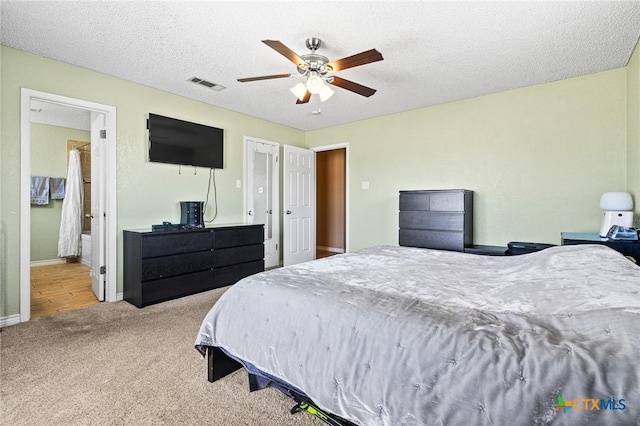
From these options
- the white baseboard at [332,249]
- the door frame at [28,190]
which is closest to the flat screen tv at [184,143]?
the door frame at [28,190]

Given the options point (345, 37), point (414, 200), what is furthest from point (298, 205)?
point (345, 37)

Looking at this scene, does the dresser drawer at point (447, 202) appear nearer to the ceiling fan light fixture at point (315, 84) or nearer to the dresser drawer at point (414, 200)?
the dresser drawer at point (414, 200)

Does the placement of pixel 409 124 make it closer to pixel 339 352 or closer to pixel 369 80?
pixel 369 80

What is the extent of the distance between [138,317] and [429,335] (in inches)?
113

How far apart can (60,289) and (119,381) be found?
2.83m

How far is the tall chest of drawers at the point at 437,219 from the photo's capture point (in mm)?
3734

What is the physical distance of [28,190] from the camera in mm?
2861

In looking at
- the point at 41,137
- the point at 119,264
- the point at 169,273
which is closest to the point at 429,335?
the point at 169,273

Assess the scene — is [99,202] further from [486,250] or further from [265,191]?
[486,250]

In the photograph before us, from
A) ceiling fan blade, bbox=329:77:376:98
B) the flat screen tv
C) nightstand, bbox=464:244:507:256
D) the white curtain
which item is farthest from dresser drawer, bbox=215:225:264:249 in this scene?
the white curtain

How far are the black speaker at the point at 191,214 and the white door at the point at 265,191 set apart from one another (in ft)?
3.06

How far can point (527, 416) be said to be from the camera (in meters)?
0.85

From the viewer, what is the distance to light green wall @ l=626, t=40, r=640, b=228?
268cm

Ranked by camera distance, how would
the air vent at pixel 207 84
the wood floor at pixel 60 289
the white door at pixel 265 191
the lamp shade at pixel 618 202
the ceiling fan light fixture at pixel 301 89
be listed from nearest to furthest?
1. the ceiling fan light fixture at pixel 301 89
2. the lamp shade at pixel 618 202
3. the wood floor at pixel 60 289
4. the air vent at pixel 207 84
5. the white door at pixel 265 191
